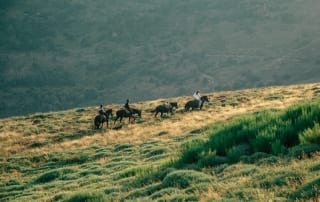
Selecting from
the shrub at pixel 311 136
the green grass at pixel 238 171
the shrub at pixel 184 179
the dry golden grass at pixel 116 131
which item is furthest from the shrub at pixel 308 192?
the dry golden grass at pixel 116 131

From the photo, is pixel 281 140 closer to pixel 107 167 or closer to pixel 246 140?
pixel 246 140

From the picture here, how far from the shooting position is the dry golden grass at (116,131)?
32.5 metres

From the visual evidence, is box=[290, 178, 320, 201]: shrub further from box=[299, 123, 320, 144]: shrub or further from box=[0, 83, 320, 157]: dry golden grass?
box=[0, 83, 320, 157]: dry golden grass

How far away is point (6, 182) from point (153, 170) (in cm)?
1192

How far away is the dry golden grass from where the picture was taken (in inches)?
1281

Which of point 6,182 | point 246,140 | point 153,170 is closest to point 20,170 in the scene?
point 6,182

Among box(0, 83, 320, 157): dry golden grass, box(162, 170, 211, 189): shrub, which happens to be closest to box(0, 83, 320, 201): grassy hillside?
box(162, 170, 211, 189): shrub

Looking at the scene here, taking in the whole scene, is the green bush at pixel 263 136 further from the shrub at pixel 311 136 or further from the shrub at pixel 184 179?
the shrub at pixel 184 179

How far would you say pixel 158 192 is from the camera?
11.0 meters

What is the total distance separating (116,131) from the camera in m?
36.2

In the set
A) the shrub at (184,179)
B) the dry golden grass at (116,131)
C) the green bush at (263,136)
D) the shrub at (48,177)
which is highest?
the green bush at (263,136)

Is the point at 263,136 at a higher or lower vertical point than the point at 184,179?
higher

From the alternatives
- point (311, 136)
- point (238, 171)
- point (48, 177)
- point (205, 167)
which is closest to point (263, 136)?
point (311, 136)

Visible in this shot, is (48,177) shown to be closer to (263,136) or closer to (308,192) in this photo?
(263,136)
